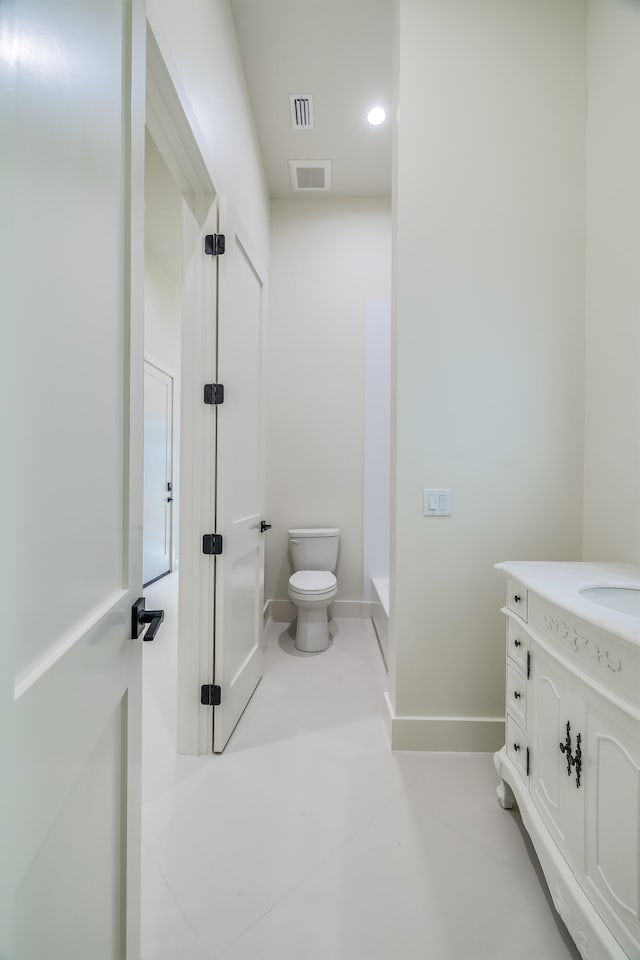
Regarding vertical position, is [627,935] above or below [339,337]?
Answer: below

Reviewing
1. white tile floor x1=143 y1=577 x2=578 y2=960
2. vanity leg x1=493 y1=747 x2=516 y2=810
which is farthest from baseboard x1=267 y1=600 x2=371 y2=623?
vanity leg x1=493 y1=747 x2=516 y2=810

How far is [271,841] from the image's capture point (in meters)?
1.25

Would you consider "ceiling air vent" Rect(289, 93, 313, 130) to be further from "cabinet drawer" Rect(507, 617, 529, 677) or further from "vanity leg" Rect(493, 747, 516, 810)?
"vanity leg" Rect(493, 747, 516, 810)

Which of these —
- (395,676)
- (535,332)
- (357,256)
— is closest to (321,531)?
(395,676)

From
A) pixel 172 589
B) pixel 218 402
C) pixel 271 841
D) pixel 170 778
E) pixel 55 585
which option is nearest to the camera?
pixel 55 585

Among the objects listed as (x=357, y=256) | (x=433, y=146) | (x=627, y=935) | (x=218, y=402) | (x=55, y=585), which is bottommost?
(x=627, y=935)

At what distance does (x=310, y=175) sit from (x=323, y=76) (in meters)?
0.70

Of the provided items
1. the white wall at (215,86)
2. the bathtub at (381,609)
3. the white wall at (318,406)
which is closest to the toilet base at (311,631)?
the bathtub at (381,609)

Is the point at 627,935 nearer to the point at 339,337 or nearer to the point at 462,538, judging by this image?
the point at 462,538

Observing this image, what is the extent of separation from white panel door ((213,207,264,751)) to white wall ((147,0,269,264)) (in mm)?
290

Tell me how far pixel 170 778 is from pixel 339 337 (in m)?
2.82

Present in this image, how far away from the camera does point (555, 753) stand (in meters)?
1.04

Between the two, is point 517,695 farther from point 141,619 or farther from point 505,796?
point 141,619

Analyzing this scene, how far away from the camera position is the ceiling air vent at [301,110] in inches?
88.8
